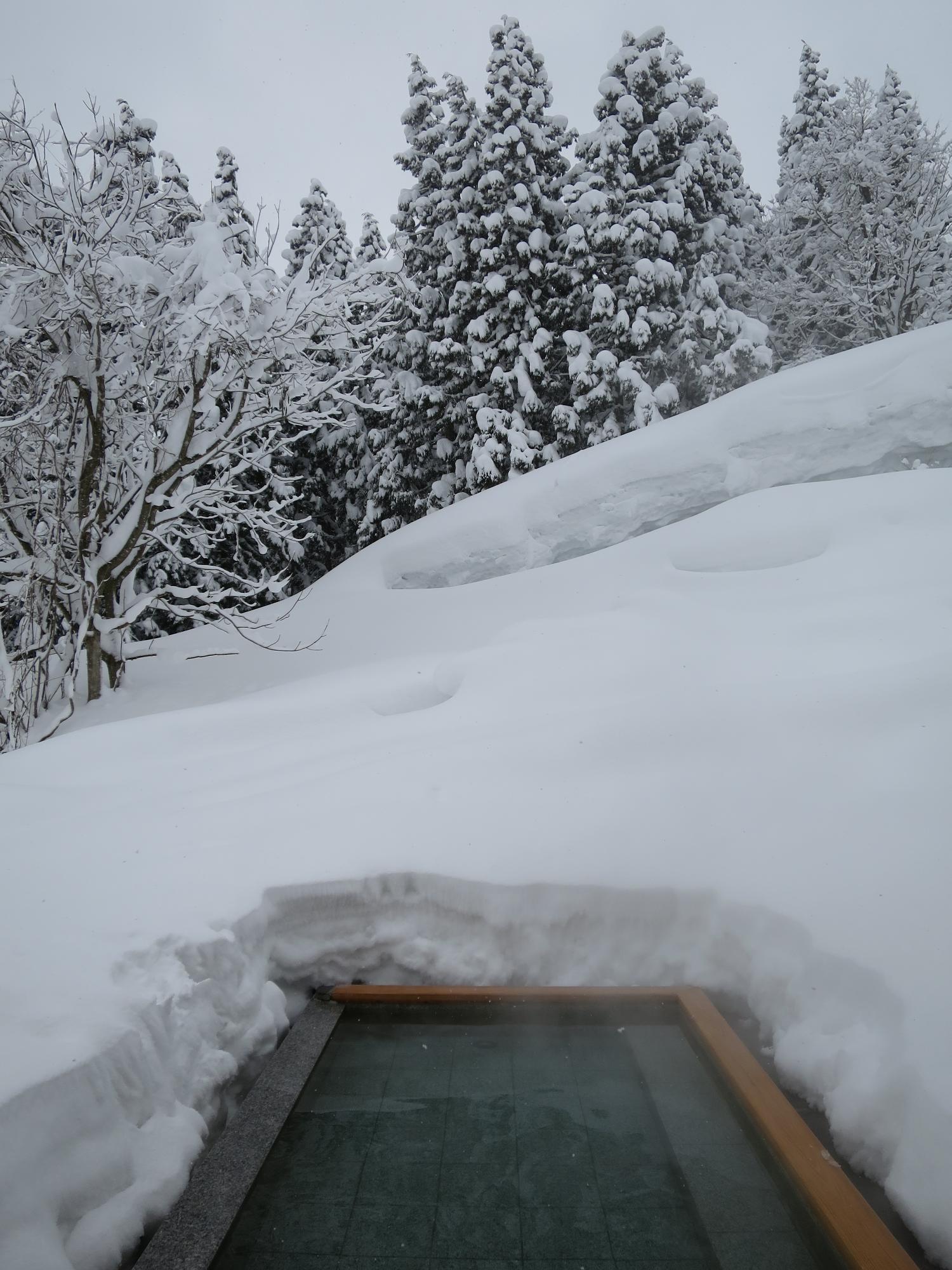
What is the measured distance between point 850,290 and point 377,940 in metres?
16.0

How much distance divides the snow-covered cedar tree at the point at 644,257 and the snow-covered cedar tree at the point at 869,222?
2.85 m

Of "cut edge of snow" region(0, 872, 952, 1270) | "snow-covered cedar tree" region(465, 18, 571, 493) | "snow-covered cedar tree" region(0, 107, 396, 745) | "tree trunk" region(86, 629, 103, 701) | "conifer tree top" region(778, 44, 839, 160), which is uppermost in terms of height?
A: "conifer tree top" region(778, 44, 839, 160)

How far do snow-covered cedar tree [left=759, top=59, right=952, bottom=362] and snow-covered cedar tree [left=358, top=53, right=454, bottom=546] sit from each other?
7.58m

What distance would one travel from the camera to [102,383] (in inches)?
237

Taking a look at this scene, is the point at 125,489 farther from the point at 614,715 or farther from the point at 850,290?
the point at 850,290

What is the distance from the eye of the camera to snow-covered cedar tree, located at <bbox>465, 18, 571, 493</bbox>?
12.4 m

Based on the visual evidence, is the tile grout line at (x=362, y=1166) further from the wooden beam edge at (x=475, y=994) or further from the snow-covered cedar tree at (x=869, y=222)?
the snow-covered cedar tree at (x=869, y=222)

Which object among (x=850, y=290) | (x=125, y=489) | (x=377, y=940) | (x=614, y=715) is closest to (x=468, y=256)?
(x=850, y=290)

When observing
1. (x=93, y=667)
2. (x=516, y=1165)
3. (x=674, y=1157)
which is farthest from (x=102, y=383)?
(x=674, y=1157)

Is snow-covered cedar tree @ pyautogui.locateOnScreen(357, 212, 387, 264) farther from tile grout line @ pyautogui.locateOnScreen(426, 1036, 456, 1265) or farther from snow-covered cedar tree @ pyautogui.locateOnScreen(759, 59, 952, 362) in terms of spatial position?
tile grout line @ pyautogui.locateOnScreen(426, 1036, 456, 1265)

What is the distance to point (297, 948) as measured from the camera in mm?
2477

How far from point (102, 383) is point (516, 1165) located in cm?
634

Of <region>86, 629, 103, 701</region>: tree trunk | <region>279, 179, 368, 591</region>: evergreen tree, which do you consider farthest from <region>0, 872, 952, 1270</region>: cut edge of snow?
<region>279, 179, 368, 591</region>: evergreen tree

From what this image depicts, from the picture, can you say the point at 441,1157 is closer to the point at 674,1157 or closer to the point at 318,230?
the point at 674,1157
